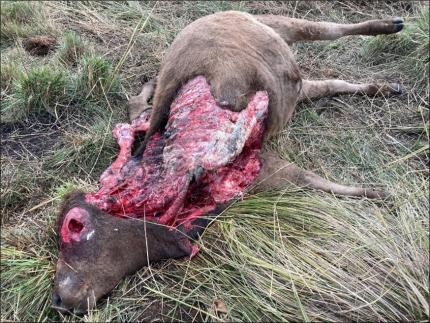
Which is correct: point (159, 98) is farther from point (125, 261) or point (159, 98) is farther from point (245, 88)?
point (125, 261)

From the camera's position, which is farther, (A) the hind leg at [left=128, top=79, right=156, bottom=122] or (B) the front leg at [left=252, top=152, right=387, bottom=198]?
(A) the hind leg at [left=128, top=79, right=156, bottom=122]

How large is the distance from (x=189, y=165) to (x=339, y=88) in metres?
1.95

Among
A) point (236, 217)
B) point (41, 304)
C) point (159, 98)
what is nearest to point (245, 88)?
point (159, 98)

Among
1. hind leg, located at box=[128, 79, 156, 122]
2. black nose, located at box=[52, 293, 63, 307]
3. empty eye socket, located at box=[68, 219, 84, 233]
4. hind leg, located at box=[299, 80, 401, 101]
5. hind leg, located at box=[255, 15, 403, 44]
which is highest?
hind leg, located at box=[255, 15, 403, 44]

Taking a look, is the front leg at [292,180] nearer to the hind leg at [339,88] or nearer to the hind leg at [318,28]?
the hind leg at [339,88]

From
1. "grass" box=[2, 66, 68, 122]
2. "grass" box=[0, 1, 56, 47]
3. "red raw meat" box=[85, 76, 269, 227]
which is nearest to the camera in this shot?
"red raw meat" box=[85, 76, 269, 227]

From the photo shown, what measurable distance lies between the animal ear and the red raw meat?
11 centimetres

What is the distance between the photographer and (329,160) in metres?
3.94

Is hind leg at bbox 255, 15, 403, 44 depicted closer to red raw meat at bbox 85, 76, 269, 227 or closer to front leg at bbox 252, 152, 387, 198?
red raw meat at bbox 85, 76, 269, 227

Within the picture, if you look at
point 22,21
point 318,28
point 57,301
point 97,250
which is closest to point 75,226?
point 97,250

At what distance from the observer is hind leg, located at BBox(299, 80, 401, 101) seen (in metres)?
4.45

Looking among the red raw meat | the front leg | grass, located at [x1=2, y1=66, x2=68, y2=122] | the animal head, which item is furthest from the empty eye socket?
grass, located at [x1=2, y1=66, x2=68, y2=122]

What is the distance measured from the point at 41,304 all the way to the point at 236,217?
1182 mm

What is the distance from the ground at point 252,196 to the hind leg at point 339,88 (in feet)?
0.24
